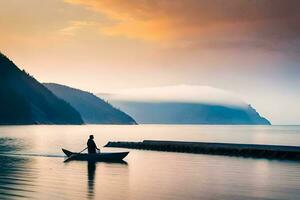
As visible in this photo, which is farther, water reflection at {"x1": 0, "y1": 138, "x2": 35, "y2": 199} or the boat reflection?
the boat reflection

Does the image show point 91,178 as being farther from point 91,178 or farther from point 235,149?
point 235,149

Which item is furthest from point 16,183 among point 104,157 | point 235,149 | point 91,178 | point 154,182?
point 235,149

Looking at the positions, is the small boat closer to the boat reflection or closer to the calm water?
the boat reflection

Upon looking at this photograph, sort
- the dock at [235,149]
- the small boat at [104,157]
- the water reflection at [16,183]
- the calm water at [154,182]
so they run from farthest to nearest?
the dock at [235,149] → the small boat at [104,157] → the calm water at [154,182] → the water reflection at [16,183]

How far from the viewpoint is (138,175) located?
43.3 metres

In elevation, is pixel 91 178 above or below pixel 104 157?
below

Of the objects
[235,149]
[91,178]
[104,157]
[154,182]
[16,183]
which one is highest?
[235,149]

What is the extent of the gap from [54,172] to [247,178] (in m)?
17.4

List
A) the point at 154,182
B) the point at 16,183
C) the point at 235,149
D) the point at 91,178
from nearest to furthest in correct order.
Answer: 1. the point at 16,183
2. the point at 154,182
3. the point at 91,178
4. the point at 235,149

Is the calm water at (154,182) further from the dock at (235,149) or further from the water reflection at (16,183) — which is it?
the dock at (235,149)

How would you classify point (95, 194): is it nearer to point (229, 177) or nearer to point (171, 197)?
point (171, 197)

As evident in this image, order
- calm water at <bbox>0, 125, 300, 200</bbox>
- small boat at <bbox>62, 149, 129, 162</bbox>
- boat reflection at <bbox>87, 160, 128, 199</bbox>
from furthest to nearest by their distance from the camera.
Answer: small boat at <bbox>62, 149, 129, 162</bbox>
boat reflection at <bbox>87, 160, 128, 199</bbox>
calm water at <bbox>0, 125, 300, 200</bbox>

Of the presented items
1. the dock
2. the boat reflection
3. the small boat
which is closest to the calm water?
the boat reflection

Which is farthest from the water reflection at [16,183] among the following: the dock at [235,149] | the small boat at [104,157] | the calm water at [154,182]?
the dock at [235,149]
